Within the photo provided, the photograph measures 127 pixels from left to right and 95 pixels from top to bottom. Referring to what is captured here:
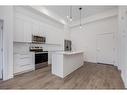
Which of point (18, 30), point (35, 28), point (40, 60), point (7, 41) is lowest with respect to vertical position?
point (40, 60)

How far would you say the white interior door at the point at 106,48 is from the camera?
564cm

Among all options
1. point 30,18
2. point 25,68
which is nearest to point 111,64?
point 25,68

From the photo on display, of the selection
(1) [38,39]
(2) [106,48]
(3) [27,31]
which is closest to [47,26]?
(1) [38,39]

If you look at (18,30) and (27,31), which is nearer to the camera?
(18,30)

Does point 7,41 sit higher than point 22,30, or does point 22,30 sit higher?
point 22,30

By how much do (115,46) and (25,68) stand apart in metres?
5.20

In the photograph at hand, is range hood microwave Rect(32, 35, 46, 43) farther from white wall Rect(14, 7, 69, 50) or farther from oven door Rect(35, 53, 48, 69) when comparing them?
oven door Rect(35, 53, 48, 69)

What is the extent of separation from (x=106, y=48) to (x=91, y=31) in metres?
1.67

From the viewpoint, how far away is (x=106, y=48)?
5.89 m

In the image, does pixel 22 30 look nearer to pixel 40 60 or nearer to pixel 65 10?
pixel 40 60

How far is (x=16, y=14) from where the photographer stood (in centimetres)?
384

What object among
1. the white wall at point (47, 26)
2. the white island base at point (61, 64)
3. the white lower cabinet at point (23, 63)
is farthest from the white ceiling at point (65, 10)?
the white island base at point (61, 64)

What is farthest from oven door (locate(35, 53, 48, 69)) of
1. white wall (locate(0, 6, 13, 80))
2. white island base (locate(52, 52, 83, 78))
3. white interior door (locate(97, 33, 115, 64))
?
white interior door (locate(97, 33, 115, 64))
